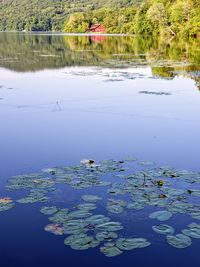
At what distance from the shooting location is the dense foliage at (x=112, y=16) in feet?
169

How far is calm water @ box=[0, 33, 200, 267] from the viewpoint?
453 centimetres

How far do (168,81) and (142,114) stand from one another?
19.9 ft

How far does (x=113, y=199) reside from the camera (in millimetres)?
5680

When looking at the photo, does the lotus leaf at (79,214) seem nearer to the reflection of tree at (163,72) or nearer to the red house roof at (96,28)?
the reflection of tree at (163,72)

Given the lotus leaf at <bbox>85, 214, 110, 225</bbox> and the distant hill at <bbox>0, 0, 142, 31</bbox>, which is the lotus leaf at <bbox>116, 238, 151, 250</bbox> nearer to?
the lotus leaf at <bbox>85, 214, 110, 225</bbox>

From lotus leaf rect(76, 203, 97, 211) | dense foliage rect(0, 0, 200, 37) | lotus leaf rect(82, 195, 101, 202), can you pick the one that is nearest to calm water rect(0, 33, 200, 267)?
lotus leaf rect(82, 195, 101, 202)

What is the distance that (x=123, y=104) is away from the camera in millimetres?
12469

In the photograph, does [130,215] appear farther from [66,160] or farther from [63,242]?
[66,160]

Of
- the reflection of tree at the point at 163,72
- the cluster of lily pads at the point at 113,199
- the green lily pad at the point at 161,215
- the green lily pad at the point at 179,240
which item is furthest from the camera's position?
the reflection of tree at the point at 163,72

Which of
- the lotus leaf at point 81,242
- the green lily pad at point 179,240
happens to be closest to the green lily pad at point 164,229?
the green lily pad at point 179,240

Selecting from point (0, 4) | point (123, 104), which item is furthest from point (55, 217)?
point (0, 4)

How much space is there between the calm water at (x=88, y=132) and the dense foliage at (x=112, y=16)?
34.7 meters

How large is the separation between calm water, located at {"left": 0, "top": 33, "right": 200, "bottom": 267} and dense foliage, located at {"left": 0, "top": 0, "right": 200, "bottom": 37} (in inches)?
1366

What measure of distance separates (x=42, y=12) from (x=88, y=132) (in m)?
137
